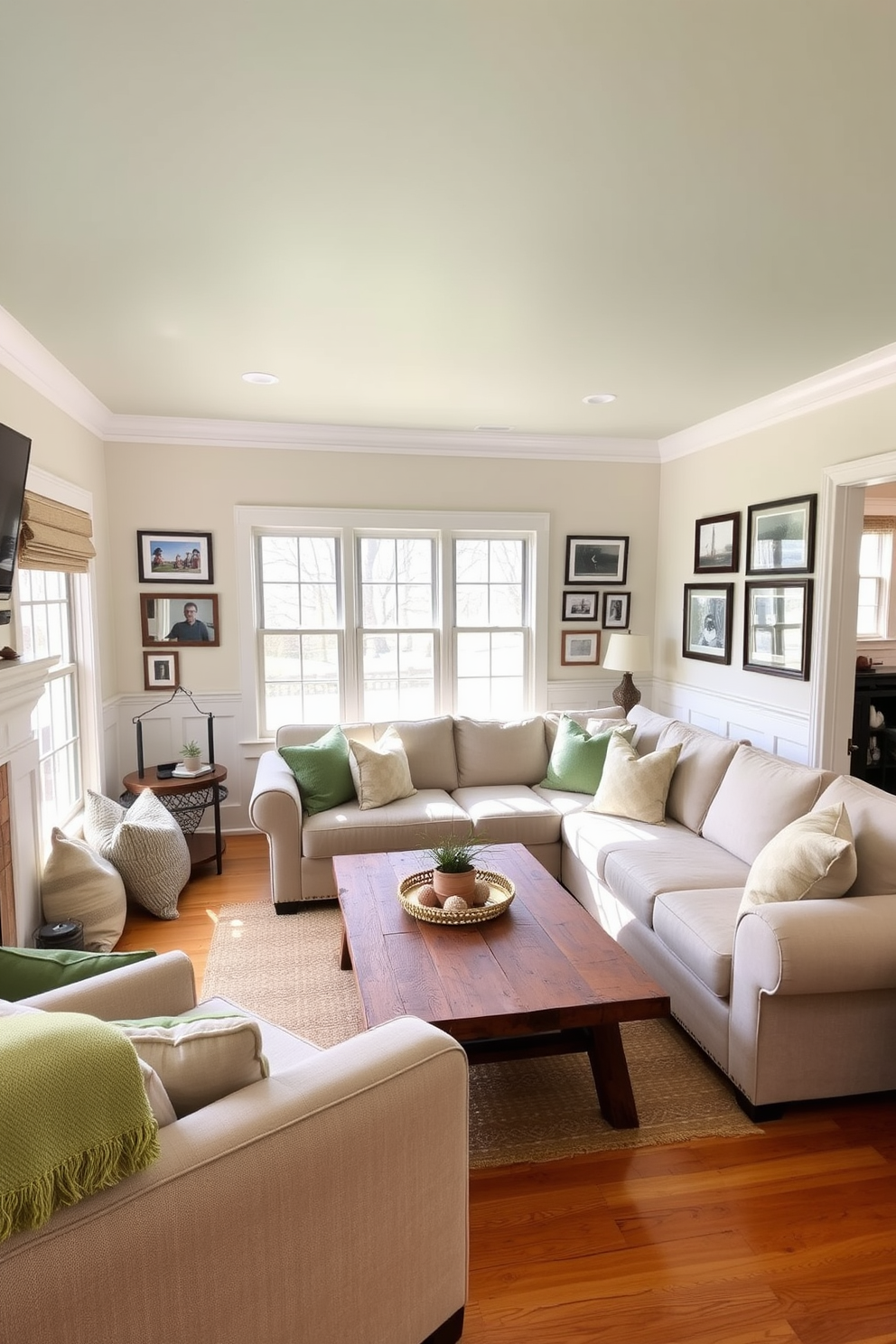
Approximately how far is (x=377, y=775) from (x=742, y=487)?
2.66 m

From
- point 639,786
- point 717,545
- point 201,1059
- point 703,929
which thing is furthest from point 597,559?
point 201,1059

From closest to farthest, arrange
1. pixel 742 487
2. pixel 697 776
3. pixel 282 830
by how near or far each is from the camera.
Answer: pixel 697 776 < pixel 282 830 < pixel 742 487

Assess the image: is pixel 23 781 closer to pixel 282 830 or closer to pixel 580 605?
pixel 282 830

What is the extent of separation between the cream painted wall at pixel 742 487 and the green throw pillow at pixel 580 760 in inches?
32.3

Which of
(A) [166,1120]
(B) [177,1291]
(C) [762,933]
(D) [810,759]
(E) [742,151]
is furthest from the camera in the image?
(D) [810,759]

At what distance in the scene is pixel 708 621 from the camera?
4.68m

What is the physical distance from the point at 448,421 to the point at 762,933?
135 inches

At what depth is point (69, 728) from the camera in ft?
12.6

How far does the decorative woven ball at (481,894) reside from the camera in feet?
8.67

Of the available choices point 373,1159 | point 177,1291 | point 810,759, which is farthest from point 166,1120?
point 810,759

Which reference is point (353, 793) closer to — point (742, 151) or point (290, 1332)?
point (290, 1332)

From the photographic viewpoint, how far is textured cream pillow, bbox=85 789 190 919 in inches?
141

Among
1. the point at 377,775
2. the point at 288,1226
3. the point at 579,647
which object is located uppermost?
the point at 579,647

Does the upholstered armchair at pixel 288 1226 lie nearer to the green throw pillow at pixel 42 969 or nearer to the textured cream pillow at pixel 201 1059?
Result: the textured cream pillow at pixel 201 1059
